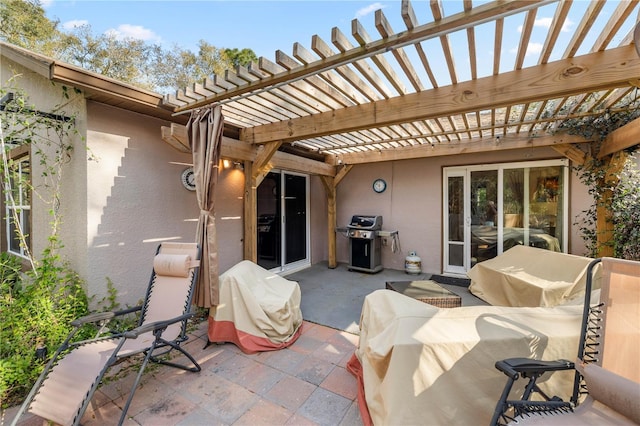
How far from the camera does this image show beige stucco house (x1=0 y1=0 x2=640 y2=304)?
2.52m

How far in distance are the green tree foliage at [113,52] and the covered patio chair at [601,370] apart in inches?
323

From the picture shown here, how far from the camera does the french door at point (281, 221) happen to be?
5.63m

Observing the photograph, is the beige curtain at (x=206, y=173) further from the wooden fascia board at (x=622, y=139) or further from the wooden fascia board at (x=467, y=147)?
the wooden fascia board at (x=622, y=139)

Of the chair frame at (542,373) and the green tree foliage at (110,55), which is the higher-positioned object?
the green tree foliage at (110,55)

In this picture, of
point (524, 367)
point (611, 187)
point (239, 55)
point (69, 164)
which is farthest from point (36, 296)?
point (239, 55)

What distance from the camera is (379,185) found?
654cm

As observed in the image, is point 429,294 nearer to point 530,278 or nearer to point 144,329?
point 530,278

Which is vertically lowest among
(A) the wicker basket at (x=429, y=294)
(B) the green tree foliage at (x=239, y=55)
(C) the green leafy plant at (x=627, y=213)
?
(A) the wicker basket at (x=429, y=294)

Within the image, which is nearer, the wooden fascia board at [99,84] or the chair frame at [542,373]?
the chair frame at [542,373]

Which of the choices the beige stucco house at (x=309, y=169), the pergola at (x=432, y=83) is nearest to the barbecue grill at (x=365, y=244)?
the beige stucco house at (x=309, y=169)

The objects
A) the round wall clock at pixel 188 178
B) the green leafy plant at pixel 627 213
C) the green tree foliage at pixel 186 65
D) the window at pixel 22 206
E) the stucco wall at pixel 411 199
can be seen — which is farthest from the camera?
the green tree foliage at pixel 186 65

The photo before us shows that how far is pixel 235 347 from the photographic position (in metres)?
2.94

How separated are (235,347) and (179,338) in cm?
69

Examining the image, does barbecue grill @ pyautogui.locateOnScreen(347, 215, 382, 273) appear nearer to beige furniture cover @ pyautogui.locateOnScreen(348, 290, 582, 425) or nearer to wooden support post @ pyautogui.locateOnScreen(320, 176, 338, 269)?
wooden support post @ pyautogui.locateOnScreen(320, 176, 338, 269)
